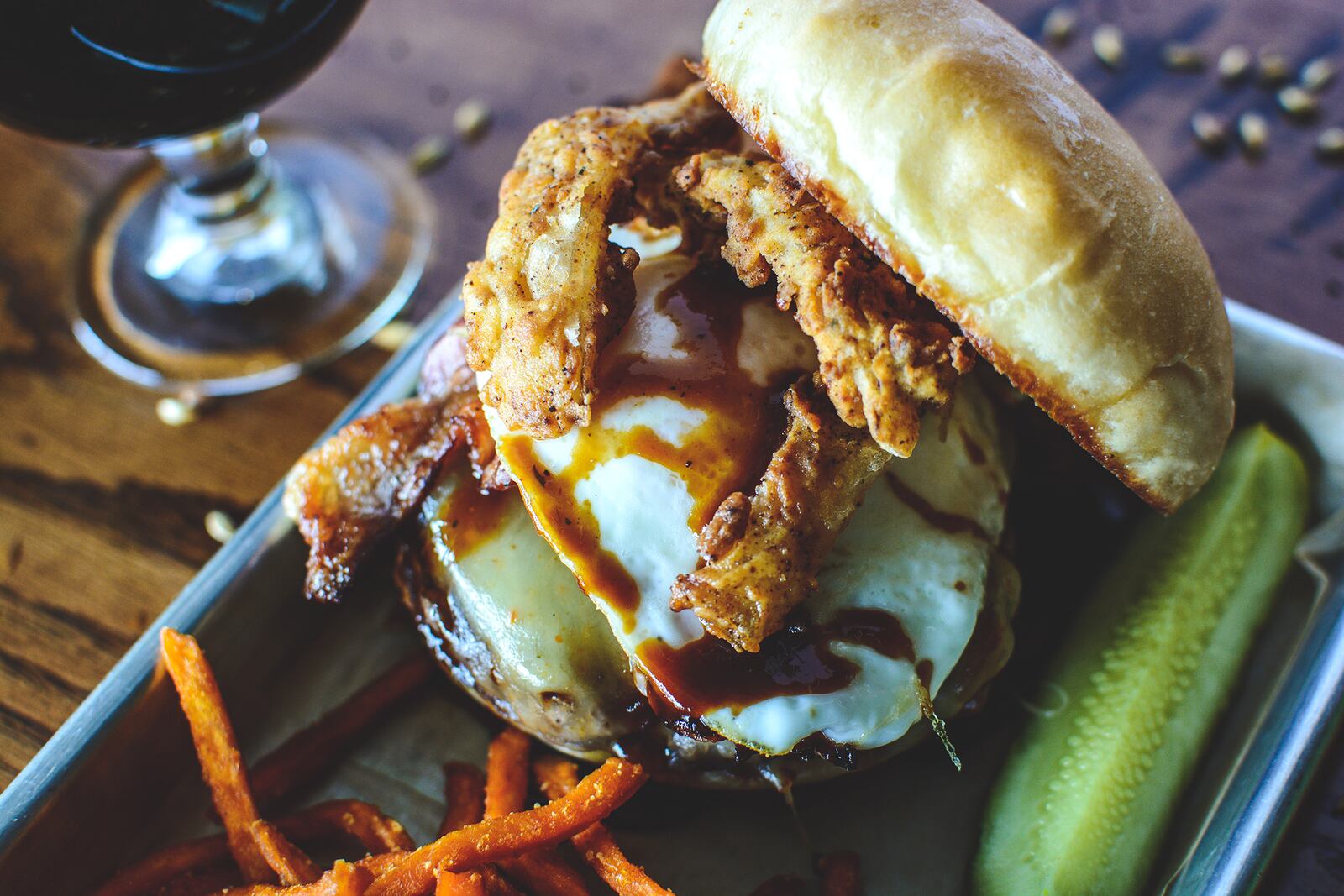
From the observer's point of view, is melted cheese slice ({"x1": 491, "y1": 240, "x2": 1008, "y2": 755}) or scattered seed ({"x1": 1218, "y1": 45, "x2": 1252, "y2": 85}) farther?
scattered seed ({"x1": 1218, "y1": 45, "x2": 1252, "y2": 85})

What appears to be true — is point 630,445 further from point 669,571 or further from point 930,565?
point 930,565

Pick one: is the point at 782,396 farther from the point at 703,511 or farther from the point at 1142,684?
the point at 1142,684

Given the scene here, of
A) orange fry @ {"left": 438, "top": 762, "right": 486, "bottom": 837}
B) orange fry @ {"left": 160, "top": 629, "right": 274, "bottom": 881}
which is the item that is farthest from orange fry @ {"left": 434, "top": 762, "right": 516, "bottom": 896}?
orange fry @ {"left": 160, "top": 629, "right": 274, "bottom": 881}

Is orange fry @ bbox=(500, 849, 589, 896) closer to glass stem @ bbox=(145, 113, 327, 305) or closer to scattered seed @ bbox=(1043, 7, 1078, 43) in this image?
glass stem @ bbox=(145, 113, 327, 305)

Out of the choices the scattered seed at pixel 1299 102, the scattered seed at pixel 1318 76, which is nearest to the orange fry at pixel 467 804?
the scattered seed at pixel 1299 102

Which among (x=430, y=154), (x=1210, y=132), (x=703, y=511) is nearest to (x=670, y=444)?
A: (x=703, y=511)

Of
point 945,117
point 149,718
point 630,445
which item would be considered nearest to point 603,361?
point 630,445

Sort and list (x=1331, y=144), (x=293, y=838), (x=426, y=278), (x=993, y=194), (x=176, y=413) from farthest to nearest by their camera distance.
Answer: (x=1331, y=144), (x=426, y=278), (x=176, y=413), (x=293, y=838), (x=993, y=194)
